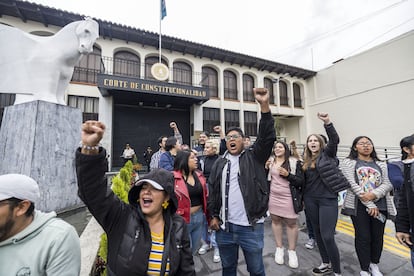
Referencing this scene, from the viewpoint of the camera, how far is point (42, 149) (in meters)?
4.28

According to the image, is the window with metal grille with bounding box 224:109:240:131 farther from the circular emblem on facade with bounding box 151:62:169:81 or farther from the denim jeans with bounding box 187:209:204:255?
the denim jeans with bounding box 187:209:204:255

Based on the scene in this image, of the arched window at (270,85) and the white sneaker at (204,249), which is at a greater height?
the arched window at (270,85)

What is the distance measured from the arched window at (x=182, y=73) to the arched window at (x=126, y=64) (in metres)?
2.59

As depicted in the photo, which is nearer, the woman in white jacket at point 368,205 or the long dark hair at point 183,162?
the woman in white jacket at point 368,205

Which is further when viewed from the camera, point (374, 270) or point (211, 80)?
point (211, 80)

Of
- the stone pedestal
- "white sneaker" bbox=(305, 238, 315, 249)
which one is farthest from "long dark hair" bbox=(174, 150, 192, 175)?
the stone pedestal

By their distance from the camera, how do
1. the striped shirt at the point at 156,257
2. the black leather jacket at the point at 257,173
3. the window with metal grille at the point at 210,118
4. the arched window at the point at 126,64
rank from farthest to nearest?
the window with metal grille at the point at 210,118
the arched window at the point at 126,64
the black leather jacket at the point at 257,173
the striped shirt at the point at 156,257

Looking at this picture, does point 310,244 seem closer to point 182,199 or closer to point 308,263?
point 308,263

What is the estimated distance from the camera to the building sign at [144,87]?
9.35 m

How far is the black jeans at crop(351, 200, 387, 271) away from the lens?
235 cm

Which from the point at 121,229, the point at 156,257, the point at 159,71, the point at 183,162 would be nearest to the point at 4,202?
the point at 121,229

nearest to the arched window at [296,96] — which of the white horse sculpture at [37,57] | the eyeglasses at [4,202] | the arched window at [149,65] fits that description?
the arched window at [149,65]

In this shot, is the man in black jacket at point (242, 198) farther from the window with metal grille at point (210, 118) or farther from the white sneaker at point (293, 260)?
the window with metal grille at point (210, 118)

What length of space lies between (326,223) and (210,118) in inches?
477
